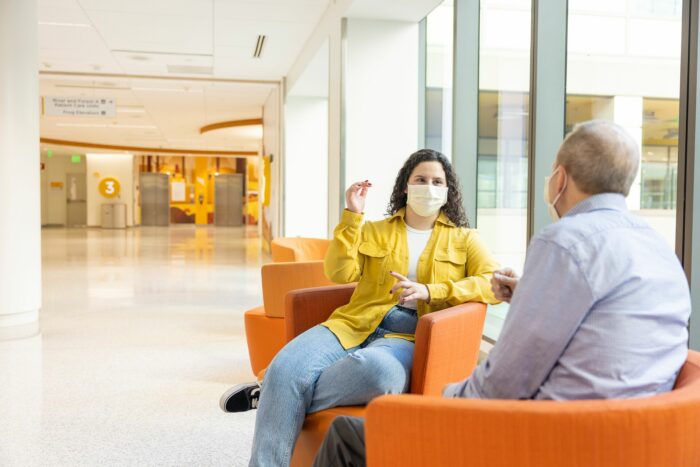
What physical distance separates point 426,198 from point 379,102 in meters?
3.65

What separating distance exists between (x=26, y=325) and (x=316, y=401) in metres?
4.49

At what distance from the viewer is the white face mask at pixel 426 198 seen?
3.00 metres

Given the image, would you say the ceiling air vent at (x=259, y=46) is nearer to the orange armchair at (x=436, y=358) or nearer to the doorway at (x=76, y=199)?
the orange armchair at (x=436, y=358)

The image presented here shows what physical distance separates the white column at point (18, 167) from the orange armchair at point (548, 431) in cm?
536

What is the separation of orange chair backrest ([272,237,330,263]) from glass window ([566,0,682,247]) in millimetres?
2414

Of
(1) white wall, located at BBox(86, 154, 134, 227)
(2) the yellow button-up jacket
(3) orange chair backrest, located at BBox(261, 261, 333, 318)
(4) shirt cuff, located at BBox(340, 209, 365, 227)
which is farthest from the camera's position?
(1) white wall, located at BBox(86, 154, 134, 227)

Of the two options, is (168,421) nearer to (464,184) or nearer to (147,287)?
(464,184)

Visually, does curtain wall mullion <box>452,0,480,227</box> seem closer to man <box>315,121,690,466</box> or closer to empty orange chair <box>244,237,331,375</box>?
empty orange chair <box>244,237,331,375</box>

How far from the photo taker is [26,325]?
6.03 meters

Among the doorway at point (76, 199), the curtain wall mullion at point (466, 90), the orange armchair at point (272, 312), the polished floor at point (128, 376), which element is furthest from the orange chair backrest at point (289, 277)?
the doorway at point (76, 199)

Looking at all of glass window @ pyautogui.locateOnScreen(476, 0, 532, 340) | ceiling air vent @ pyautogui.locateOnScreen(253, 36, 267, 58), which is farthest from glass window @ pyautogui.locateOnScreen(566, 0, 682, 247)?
ceiling air vent @ pyautogui.locateOnScreen(253, 36, 267, 58)

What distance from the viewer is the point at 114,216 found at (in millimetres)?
28891

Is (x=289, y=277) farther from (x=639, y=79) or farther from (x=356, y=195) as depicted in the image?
(x=639, y=79)

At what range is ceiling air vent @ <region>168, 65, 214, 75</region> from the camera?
10609 mm
